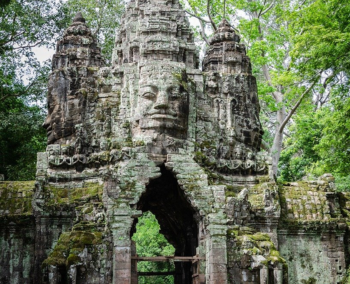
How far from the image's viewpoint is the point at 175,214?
1888 cm

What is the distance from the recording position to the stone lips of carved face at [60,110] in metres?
19.2

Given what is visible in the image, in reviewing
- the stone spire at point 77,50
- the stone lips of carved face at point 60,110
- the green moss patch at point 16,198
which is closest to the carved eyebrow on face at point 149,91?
the stone lips of carved face at point 60,110

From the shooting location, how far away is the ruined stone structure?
52.7ft

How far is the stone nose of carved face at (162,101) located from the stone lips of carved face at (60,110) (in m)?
2.79

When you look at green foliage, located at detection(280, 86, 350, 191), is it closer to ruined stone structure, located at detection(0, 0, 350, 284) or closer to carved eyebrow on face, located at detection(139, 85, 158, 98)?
ruined stone structure, located at detection(0, 0, 350, 284)

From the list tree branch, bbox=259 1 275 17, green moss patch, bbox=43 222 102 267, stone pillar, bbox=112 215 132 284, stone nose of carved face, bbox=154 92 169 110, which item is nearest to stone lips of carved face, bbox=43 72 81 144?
stone nose of carved face, bbox=154 92 169 110

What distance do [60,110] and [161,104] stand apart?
3.58m

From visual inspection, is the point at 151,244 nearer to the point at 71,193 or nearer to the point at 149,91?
the point at 71,193

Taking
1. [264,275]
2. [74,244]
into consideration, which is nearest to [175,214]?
[264,275]

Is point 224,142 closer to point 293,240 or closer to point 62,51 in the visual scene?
point 293,240

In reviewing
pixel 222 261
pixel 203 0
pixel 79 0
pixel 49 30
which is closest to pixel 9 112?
pixel 49 30

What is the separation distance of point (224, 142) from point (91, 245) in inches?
231

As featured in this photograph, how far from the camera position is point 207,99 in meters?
19.5

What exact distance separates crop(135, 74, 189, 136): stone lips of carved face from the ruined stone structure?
0.03 metres
